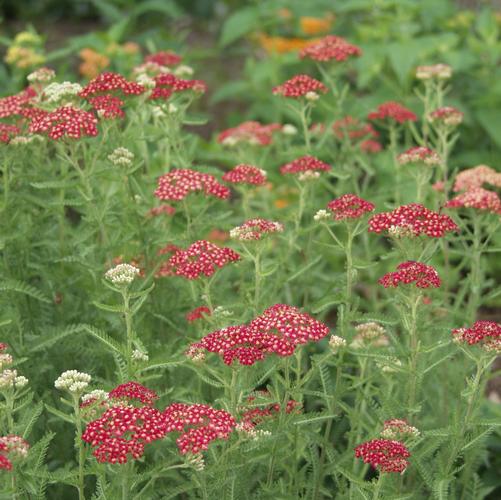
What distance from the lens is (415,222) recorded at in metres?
4.04

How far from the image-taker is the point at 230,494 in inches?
149

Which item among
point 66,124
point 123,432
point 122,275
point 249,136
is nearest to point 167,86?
point 66,124

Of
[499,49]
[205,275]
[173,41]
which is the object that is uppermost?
[205,275]

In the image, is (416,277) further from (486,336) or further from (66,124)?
(66,124)

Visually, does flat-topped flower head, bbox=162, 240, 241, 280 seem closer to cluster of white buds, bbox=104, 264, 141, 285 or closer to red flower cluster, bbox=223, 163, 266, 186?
cluster of white buds, bbox=104, 264, 141, 285

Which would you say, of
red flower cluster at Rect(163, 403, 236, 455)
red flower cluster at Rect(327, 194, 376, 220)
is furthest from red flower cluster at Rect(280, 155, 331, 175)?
red flower cluster at Rect(163, 403, 236, 455)

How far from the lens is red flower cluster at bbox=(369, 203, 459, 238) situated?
4.02 metres

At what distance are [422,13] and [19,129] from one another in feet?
19.1

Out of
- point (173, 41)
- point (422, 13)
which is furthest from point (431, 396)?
point (173, 41)

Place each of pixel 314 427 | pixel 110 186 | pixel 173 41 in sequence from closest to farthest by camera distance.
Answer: pixel 314 427 < pixel 110 186 < pixel 173 41

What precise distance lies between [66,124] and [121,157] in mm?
389

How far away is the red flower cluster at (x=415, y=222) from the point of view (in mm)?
4020

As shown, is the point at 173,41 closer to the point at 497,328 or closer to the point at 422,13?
the point at 422,13

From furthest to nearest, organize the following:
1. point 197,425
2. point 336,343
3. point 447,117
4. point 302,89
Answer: point 447,117
point 302,89
point 336,343
point 197,425
